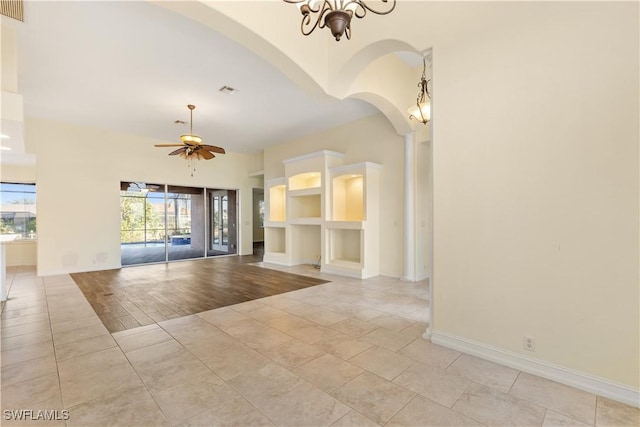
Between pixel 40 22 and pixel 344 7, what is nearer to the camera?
pixel 344 7

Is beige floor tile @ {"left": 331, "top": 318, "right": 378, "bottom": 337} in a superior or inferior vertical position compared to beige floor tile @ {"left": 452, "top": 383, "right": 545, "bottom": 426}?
inferior

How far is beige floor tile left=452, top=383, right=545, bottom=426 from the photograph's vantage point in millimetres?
1886

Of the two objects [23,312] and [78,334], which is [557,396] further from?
[23,312]

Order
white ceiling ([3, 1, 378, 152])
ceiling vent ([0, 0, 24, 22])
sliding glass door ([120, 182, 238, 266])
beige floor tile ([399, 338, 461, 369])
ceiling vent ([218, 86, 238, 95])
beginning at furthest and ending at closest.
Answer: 1. sliding glass door ([120, 182, 238, 266])
2. ceiling vent ([218, 86, 238, 95])
3. white ceiling ([3, 1, 378, 152])
4. ceiling vent ([0, 0, 24, 22])
5. beige floor tile ([399, 338, 461, 369])

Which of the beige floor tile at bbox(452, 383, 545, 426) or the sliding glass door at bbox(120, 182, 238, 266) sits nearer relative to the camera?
the beige floor tile at bbox(452, 383, 545, 426)

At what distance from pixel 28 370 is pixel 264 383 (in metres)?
2.17

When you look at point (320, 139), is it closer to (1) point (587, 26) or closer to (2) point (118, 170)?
(2) point (118, 170)

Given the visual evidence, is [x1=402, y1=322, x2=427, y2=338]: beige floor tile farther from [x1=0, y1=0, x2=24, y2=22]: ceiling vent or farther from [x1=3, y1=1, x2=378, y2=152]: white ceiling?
[x1=0, y1=0, x2=24, y2=22]: ceiling vent

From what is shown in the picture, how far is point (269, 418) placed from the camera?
6.34 feet

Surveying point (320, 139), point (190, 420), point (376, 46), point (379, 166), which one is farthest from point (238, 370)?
point (320, 139)

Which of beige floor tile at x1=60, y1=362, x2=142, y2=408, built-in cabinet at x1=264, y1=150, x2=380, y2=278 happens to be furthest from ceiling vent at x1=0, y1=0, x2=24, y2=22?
built-in cabinet at x1=264, y1=150, x2=380, y2=278

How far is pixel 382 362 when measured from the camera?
2668 millimetres

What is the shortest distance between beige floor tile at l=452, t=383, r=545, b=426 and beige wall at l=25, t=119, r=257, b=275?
344 inches

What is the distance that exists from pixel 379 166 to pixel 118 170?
23.1 feet
